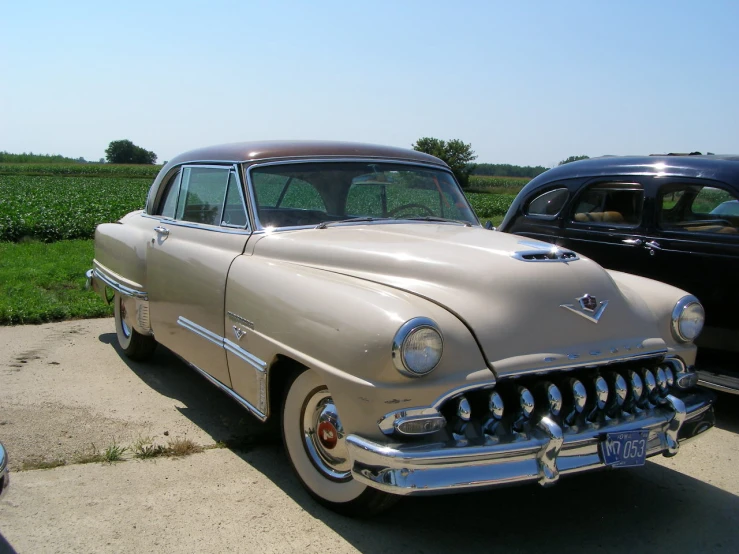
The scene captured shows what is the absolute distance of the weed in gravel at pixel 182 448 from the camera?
12.3 ft

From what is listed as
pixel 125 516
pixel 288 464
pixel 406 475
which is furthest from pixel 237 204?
pixel 406 475

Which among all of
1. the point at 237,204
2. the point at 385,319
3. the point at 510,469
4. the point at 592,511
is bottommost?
the point at 592,511

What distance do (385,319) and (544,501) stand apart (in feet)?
4.49

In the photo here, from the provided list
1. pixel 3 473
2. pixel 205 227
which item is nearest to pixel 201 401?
pixel 205 227

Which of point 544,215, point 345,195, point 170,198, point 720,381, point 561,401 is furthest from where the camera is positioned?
point 544,215

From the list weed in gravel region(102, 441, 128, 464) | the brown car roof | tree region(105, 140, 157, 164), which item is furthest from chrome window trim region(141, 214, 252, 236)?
tree region(105, 140, 157, 164)

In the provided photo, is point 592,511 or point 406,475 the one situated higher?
point 406,475

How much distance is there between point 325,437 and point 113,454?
131 cm

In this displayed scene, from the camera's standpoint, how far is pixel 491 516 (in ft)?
10.4

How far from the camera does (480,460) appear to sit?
2.57 metres

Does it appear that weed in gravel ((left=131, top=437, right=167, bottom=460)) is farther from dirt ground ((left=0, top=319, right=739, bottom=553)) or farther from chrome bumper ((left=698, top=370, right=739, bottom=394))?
chrome bumper ((left=698, top=370, right=739, bottom=394))

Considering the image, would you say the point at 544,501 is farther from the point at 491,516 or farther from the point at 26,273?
the point at 26,273

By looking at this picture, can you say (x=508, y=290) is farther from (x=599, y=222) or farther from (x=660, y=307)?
(x=599, y=222)

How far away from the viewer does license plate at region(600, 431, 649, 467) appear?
9.22 feet
